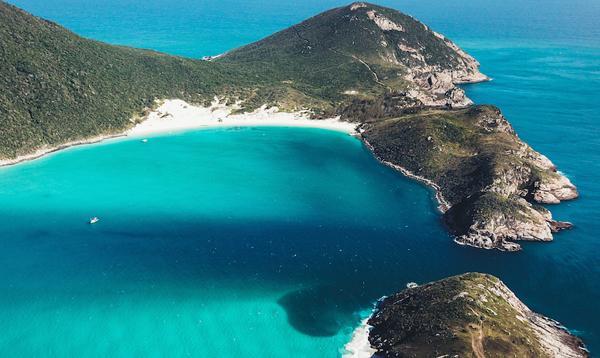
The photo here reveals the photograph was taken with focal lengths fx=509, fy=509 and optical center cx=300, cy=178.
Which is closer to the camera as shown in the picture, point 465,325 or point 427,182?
point 465,325

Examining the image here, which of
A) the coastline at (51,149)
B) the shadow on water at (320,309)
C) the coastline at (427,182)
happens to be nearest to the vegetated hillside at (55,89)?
the coastline at (51,149)

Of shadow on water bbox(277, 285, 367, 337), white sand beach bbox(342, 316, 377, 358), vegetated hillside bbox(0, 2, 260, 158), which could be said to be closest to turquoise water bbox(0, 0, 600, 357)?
shadow on water bbox(277, 285, 367, 337)

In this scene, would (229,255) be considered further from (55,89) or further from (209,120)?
(55,89)

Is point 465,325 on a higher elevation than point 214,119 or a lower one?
lower

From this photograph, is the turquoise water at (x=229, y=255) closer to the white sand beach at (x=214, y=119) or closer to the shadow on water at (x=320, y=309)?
the shadow on water at (x=320, y=309)

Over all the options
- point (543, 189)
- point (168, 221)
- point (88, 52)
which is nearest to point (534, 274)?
point (543, 189)

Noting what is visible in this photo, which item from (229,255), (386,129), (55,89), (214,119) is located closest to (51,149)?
(55,89)

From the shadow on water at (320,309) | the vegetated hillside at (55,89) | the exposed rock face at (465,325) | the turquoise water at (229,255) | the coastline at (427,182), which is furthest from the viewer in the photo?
the vegetated hillside at (55,89)
